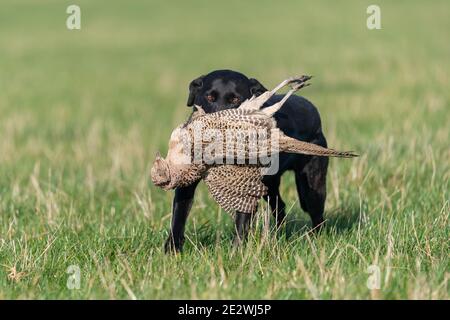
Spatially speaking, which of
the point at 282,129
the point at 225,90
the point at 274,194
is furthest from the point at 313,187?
the point at 225,90

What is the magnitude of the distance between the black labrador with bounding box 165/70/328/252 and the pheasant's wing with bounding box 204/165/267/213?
0.91 feet

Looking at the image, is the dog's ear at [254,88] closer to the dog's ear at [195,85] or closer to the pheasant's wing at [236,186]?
the dog's ear at [195,85]

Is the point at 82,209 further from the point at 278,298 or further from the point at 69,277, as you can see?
the point at 278,298

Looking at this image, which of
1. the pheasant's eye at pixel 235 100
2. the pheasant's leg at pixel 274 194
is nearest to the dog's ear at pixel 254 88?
the pheasant's eye at pixel 235 100

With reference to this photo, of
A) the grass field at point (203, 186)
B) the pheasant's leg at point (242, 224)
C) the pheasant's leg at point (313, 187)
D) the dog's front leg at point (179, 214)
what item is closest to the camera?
the grass field at point (203, 186)

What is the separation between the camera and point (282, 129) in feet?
17.9

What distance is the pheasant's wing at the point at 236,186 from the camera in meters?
4.48

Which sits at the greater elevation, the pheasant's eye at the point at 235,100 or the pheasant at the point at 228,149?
the pheasant's eye at the point at 235,100

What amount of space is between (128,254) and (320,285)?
141 centimetres

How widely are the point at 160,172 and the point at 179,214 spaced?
870 millimetres

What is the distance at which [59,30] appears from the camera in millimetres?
27734

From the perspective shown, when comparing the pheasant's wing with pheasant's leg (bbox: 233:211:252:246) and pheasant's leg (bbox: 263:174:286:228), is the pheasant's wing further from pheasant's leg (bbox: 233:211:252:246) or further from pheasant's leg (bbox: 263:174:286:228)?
pheasant's leg (bbox: 263:174:286:228)

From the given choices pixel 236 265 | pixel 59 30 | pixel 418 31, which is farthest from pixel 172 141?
pixel 59 30

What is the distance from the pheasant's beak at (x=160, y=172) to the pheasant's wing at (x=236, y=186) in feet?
0.90
